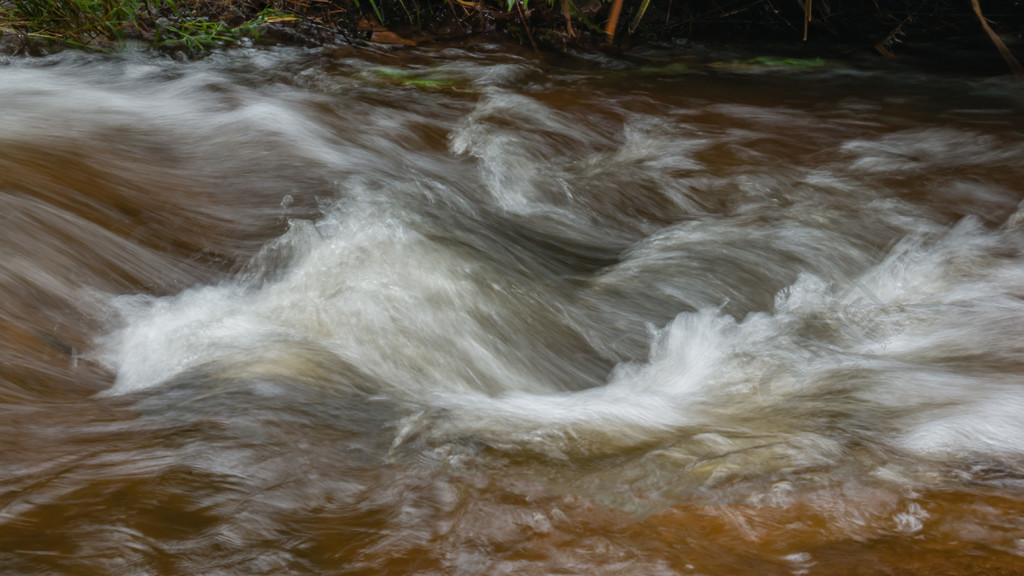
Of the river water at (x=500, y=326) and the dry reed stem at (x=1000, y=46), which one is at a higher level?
the dry reed stem at (x=1000, y=46)

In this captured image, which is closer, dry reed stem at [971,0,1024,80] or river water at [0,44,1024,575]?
river water at [0,44,1024,575]

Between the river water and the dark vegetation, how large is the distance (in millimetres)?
600

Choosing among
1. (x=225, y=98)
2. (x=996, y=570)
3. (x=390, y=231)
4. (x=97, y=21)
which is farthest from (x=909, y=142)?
(x=97, y=21)

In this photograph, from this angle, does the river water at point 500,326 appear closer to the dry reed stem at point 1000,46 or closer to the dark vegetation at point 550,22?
the dry reed stem at point 1000,46

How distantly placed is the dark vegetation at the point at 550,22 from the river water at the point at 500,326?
60 centimetres

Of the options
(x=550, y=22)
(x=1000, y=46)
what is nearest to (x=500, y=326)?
(x=1000, y=46)

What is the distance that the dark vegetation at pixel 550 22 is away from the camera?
5332 mm

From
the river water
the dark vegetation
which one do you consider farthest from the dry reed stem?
the dark vegetation

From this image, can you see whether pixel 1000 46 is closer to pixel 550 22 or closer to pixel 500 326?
pixel 550 22

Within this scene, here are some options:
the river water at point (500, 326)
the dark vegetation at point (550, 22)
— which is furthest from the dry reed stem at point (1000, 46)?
the dark vegetation at point (550, 22)

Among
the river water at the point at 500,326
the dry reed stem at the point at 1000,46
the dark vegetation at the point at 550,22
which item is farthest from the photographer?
the dark vegetation at the point at 550,22

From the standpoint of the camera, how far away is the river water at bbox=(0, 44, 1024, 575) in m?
1.53

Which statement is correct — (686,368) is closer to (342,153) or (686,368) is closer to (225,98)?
(342,153)

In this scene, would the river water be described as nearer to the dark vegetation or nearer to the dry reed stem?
the dry reed stem
